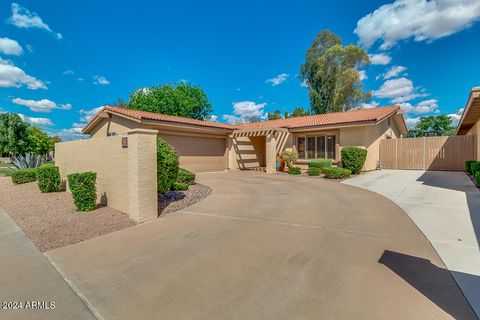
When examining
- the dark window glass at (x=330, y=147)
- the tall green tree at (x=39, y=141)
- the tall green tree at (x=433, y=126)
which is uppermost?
the tall green tree at (x=433, y=126)

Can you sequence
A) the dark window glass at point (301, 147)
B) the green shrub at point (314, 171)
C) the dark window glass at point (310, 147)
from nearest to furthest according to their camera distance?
the green shrub at point (314, 171), the dark window glass at point (310, 147), the dark window glass at point (301, 147)

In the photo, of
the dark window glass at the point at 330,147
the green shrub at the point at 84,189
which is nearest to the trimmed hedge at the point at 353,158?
the dark window glass at the point at 330,147

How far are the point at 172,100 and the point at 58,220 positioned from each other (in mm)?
→ 30764

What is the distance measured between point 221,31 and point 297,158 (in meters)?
14.4

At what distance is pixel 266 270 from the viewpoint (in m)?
3.31

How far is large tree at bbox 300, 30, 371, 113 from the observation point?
2970 centimetres

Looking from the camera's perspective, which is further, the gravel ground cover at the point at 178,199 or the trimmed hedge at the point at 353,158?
the trimmed hedge at the point at 353,158

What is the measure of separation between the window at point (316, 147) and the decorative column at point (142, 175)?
44.0 feet

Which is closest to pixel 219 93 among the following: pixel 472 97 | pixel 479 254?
pixel 472 97

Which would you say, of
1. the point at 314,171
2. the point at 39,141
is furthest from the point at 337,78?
the point at 39,141

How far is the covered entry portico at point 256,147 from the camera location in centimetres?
1666

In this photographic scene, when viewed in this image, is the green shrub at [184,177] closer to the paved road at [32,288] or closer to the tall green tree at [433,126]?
the paved road at [32,288]

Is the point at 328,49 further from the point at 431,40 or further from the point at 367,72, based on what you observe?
the point at 431,40

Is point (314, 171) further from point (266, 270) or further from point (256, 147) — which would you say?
point (266, 270)
